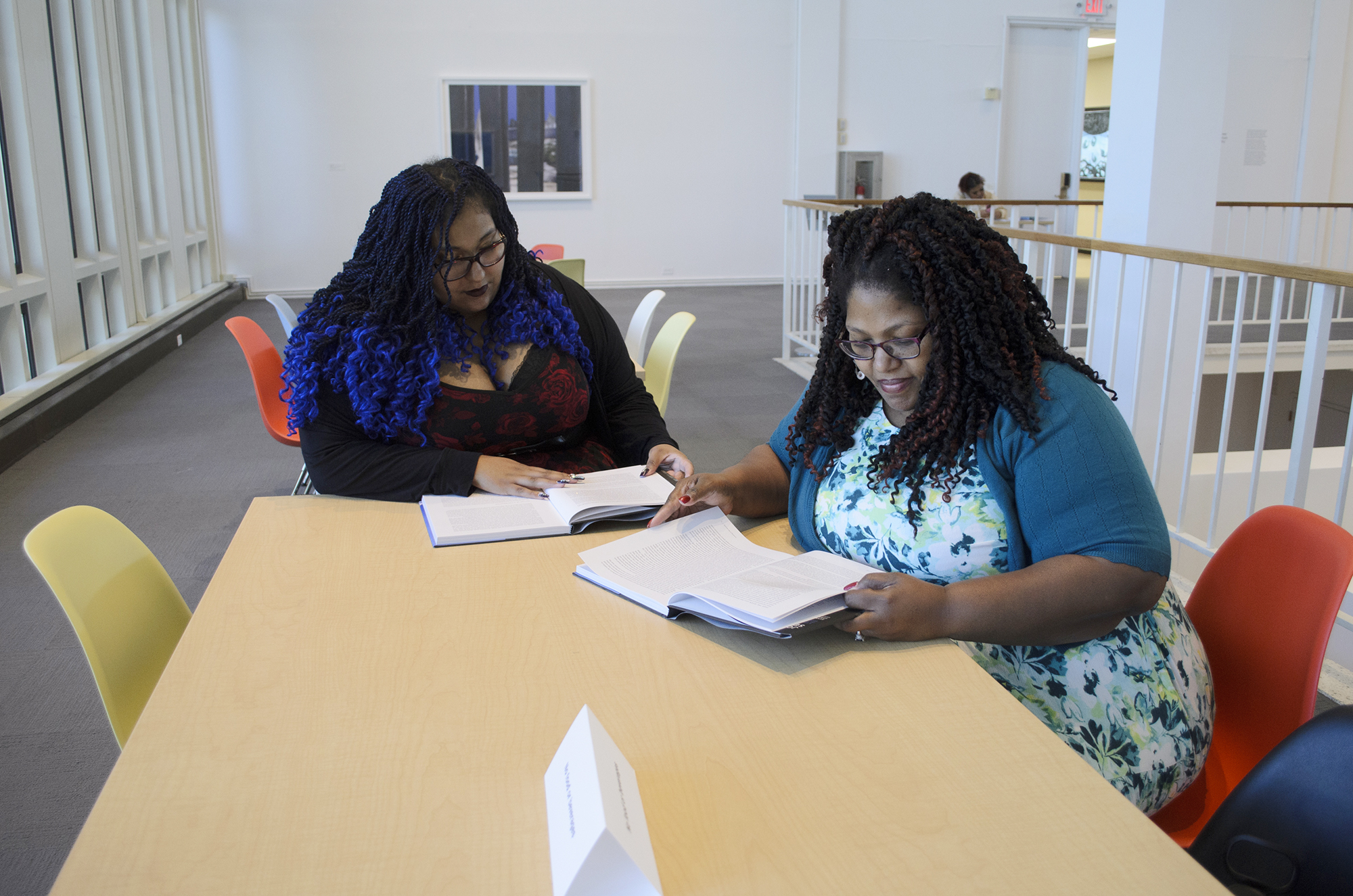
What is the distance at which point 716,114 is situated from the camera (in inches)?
388

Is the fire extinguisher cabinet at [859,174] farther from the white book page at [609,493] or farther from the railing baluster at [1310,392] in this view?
the white book page at [609,493]

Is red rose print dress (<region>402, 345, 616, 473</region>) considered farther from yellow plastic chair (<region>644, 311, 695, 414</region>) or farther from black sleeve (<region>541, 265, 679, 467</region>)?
yellow plastic chair (<region>644, 311, 695, 414</region>)

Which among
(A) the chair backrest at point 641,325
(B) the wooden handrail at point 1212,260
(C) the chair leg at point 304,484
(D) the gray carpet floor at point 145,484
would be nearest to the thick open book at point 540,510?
(D) the gray carpet floor at point 145,484

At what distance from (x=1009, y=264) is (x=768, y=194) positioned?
9.19 m

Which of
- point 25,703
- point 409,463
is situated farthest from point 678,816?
point 25,703

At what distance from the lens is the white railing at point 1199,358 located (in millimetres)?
2570

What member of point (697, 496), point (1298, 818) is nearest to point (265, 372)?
point (697, 496)

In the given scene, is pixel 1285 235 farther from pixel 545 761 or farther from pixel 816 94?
pixel 545 761

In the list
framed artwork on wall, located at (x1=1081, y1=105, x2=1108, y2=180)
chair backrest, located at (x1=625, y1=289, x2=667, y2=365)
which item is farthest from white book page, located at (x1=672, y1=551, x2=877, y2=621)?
framed artwork on wall, located at (x1=1081, y1=105, x2=1108, y2=180)

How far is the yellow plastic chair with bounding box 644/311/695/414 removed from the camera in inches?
122

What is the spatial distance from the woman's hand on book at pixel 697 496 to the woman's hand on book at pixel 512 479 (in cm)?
28

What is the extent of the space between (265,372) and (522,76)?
7.26 meters

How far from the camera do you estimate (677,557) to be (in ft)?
4.87

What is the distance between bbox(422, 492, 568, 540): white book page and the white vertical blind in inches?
162
